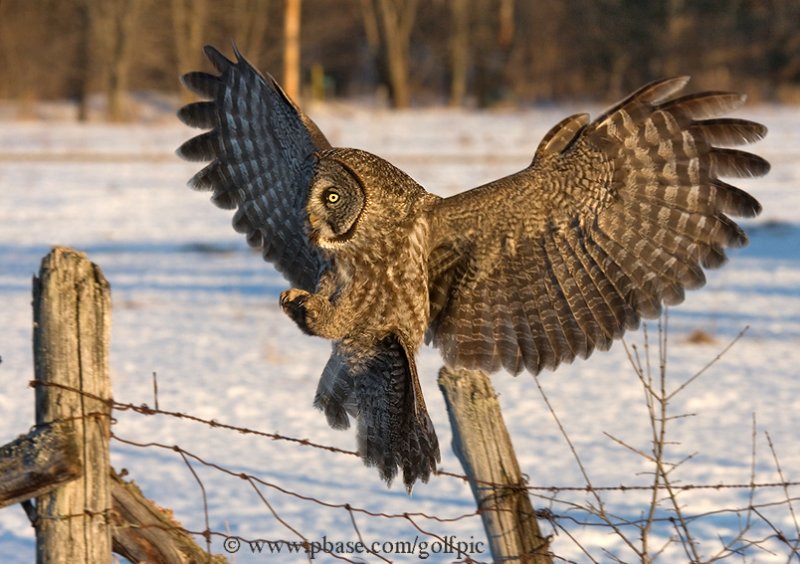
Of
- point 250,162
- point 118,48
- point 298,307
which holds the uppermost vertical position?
point 118,48

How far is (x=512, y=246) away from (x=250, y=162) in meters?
1.08

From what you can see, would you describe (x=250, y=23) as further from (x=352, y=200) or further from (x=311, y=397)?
(x=352, y=200)

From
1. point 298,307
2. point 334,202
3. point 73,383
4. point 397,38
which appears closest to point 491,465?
point 298,307

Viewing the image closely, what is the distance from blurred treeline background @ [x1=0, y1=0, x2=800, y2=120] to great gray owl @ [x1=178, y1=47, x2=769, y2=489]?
30.7m

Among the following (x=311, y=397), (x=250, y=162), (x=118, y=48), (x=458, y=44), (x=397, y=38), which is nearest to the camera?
(x=250, y=162)

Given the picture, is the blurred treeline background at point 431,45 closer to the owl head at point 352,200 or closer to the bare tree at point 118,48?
the bare tree at point 118,48

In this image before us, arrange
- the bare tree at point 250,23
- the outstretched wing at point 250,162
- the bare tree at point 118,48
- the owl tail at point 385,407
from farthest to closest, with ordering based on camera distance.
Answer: the bare tree at point 250,23 < the bare tree at point 118,48 < the outstretched wing at point 250,162 < the owl tail at point 385,407

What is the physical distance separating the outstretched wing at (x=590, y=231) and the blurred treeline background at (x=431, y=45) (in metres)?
30.7

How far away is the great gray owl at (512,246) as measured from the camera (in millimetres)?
3639

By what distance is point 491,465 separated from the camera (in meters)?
3.16

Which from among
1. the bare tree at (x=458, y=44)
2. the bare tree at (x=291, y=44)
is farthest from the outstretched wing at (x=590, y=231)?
the bare tree at (x=458, y=44)

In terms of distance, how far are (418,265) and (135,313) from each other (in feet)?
22.9

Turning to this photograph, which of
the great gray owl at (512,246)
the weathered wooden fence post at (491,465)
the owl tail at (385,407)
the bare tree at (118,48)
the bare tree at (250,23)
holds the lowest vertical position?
the weathered wooden fence post at (491,465)

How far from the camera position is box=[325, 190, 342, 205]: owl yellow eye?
3.67 m
